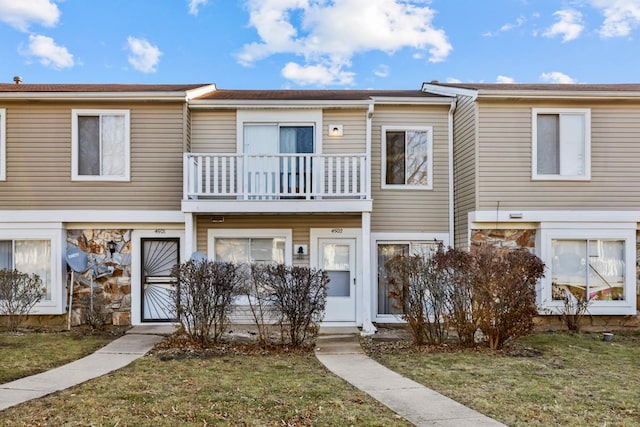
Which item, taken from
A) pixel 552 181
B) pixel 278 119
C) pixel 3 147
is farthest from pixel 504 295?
pixel 3 147

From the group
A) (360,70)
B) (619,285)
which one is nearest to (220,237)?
(619,285)

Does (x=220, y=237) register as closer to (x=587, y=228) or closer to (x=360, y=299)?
(x=360, y=299)

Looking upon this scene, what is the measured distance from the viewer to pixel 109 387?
5.65 metres

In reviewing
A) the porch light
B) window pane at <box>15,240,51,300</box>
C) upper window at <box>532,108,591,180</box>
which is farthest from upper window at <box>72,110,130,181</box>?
upper window at <box>532,108,591,180</box>

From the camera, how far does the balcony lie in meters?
9.65

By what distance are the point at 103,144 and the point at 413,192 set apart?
22.7 ft

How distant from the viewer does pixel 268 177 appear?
981cm

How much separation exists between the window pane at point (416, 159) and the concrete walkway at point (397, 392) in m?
4.60

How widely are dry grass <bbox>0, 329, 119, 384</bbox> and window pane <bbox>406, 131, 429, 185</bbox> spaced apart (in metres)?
7.22

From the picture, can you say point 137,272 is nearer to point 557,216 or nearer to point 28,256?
point 28,256

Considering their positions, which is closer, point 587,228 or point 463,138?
point 587,228

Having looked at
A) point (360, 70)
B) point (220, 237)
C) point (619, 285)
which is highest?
point (360, 70)

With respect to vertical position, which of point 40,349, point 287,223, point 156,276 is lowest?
point 40,349

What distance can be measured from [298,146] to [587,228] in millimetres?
6418
